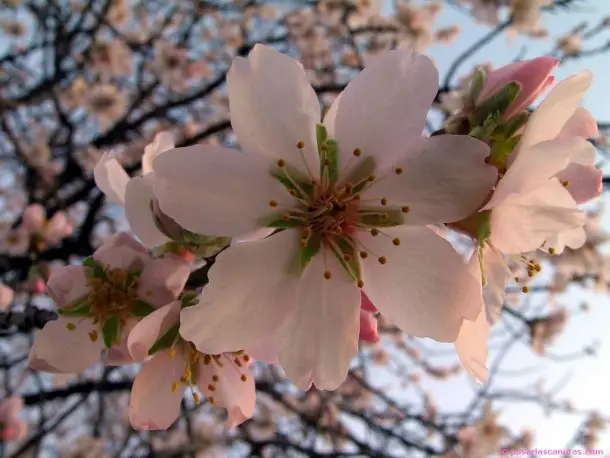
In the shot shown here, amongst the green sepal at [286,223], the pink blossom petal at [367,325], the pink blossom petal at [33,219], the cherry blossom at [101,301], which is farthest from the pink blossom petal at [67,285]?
the pink blossom petal at [33,219]

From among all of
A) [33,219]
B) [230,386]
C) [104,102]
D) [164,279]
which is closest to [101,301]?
[164,279]

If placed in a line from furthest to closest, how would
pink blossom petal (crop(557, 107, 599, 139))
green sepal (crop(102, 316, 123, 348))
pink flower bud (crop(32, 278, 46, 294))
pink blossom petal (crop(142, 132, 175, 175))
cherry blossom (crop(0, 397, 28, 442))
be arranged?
cherry blossom (crop(0, 397, 28, 442))
pink flower bud (crop(32, 278, 46, 294))
pink blossom petal (crop(142, 132, 175, 175))
green sepal (crop(102, 316, 123, 348))
pink blossom petal (crop(557, 107, 599, 139))

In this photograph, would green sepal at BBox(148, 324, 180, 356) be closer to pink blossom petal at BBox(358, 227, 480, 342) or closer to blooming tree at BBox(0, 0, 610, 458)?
blooming tree at BBox(0, 0, 610, 458)

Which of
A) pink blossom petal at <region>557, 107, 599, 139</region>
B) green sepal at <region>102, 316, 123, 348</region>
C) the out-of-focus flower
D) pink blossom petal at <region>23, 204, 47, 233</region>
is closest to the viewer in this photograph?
pink blossom petal at <region>557, 107, 599, 139</region>

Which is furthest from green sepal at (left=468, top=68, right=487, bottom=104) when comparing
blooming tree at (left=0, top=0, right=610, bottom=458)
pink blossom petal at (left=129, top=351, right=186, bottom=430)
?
pink blossom petal at (left=129, top=351, right=186, bottom=430)

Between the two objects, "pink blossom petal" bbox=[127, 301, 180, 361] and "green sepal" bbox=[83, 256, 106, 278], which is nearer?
"pink blossom petal" bbox=[127, 301, 180, 361]

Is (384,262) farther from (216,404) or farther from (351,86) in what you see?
(216,404)

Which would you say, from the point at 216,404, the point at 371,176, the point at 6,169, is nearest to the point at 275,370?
the point at 6,169

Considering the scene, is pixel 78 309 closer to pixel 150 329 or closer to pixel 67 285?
pixel 67 285
